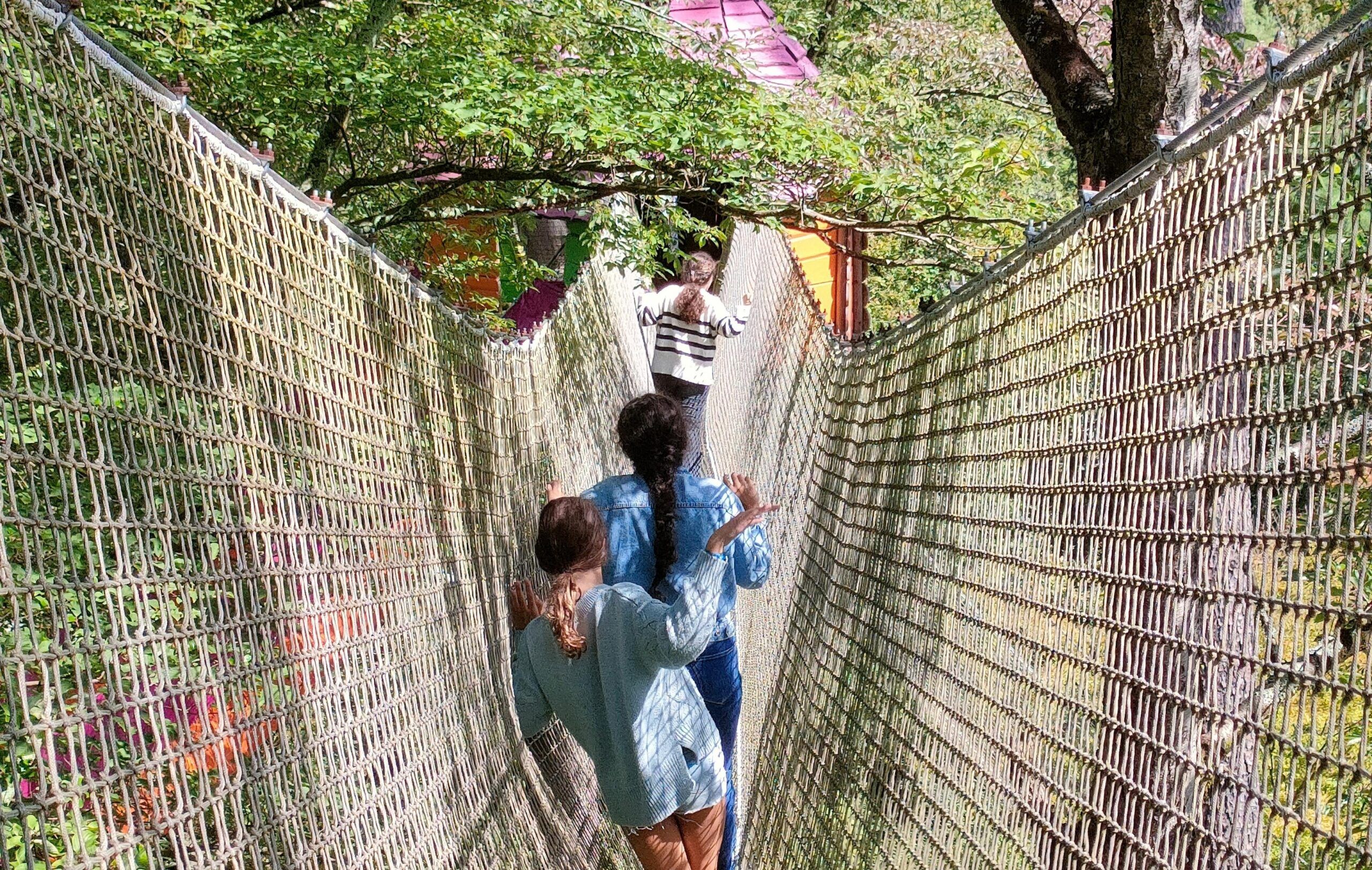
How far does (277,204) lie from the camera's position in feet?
6.72

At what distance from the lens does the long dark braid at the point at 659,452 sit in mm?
2975

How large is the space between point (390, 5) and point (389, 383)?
7.32 ft

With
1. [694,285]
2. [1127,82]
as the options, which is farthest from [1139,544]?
[694,285]

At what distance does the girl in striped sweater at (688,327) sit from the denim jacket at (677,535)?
7.85ft

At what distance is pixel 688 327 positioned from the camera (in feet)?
18.4

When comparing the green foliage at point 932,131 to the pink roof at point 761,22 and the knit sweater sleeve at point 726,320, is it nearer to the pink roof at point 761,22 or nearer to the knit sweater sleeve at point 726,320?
the pink roof at point 761,22

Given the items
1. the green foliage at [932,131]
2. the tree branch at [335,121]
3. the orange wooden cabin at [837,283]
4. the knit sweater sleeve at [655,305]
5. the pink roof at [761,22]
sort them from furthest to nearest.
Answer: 1. the orange wooden cabin at [837,283]
2. the pink roof at [761,22]
3. the knit sweater sleeve at [655,305]
4. the green foliage at [932,131]
5. the tree branch at [335,121]

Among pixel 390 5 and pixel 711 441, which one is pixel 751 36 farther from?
pixel 711 441

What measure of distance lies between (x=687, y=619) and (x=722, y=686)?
0.86 metres

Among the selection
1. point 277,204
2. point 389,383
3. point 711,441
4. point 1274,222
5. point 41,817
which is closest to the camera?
point 41,817

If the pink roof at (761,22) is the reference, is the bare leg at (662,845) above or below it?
below

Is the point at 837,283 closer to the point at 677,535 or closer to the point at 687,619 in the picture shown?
the point at 677,535

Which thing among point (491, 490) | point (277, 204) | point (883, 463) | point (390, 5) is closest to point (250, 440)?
point (277, 204)

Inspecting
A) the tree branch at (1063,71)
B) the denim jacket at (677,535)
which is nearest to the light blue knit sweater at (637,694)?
the denim jacket at (677,535)
